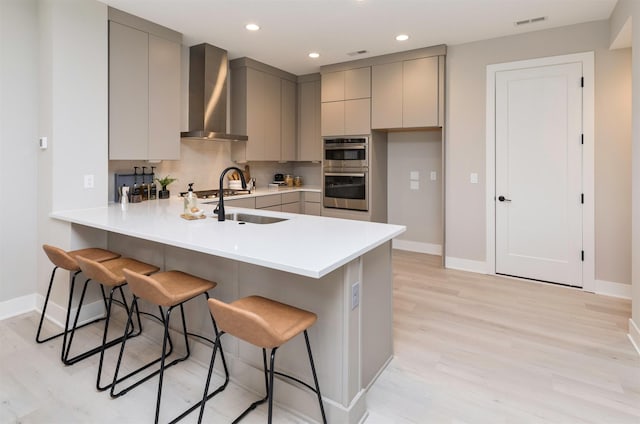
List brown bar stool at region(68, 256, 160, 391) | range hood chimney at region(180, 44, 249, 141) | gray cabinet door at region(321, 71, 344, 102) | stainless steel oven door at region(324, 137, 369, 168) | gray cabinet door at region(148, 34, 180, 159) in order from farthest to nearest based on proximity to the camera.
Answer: gray cabinet door at region(321, 71, 344, 102) → stainless steel oven door at region(324, 137, 369, 168) → range hood chimney at region(180, 44, 249, 141) → gray cabinet door at region(148, 34, 180, 159) → brown bar stool at region(68, 256, 160, 391)

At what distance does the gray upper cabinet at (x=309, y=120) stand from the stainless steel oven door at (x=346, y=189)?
617 mm

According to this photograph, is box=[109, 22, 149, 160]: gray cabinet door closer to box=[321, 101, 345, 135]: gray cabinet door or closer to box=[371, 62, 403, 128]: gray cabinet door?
box=[321, 101, 345, 135]: gray cabinet door

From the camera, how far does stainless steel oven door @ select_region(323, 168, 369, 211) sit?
4984 millimetres

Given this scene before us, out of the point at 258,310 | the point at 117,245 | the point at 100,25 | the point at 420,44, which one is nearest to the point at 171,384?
the point at 258,310

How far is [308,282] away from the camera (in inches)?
74.7

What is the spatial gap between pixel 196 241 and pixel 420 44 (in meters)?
3.63

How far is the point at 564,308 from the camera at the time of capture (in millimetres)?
3314

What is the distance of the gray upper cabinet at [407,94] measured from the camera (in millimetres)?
4410

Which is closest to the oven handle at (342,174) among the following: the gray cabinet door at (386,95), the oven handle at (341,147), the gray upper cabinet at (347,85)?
the oven handle at (341,147)

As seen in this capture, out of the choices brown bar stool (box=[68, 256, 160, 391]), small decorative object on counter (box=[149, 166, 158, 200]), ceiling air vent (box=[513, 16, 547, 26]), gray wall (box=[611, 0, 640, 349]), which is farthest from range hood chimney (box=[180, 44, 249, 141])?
gray wall (box=[611, 0, 640, 349])

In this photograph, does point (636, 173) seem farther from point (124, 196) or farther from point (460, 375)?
point (124, 196)

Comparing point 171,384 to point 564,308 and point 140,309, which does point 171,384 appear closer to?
point 140,309

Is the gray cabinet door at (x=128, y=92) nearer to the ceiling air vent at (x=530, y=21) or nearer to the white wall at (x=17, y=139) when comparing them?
the white wall at (x=17, y=139)

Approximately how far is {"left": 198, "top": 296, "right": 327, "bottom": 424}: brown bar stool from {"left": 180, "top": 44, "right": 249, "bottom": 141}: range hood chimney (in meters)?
2.90
